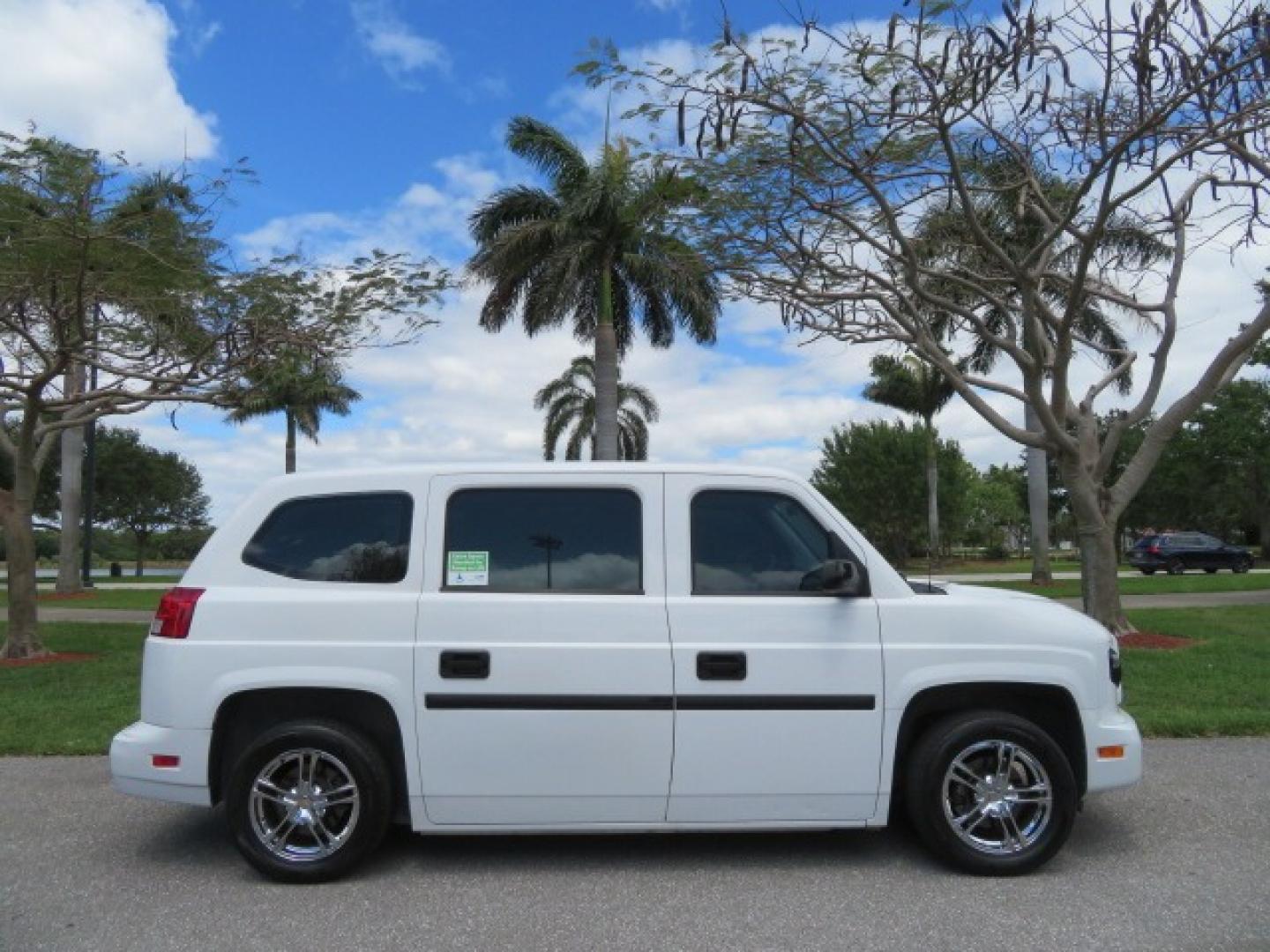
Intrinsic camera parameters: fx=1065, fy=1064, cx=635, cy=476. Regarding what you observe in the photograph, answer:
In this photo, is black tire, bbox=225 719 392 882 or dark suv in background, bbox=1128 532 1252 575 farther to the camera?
dark suv in background, bbox=1128 532 1252 575

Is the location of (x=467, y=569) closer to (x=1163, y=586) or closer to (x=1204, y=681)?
(x=1204, y=681)

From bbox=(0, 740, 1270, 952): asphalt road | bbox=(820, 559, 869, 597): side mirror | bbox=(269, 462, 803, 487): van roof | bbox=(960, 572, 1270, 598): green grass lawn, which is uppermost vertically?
bbox=(269, 462, 803, 487): van roof

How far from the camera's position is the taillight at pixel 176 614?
4715 millimetres

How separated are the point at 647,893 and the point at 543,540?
1.58 metres

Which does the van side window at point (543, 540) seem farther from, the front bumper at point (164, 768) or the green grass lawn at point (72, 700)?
the green grass lawn at point (72, 700)

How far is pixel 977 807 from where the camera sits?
4738 mm

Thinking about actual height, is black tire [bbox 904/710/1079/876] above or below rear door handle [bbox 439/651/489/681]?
below

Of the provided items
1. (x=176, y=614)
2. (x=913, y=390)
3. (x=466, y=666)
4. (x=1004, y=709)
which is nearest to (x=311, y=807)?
(x=466, y=666)

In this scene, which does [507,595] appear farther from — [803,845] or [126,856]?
[126,856]

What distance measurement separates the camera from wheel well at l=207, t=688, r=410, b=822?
4.73 metres

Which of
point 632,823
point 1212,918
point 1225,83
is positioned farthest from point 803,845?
point 1225,83

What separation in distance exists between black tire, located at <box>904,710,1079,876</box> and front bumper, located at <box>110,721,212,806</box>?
315 cm

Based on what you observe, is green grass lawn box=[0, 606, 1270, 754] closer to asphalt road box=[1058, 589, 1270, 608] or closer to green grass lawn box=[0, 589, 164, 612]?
asphalt road box=[1058, 589, 1270, 608]

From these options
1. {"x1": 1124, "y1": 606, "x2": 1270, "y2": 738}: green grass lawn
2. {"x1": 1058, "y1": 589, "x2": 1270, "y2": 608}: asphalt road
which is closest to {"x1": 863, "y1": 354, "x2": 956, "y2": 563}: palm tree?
{"x1": 1058, "y1": 589, "x2": 1270, "y2": 608}: asphalt road
